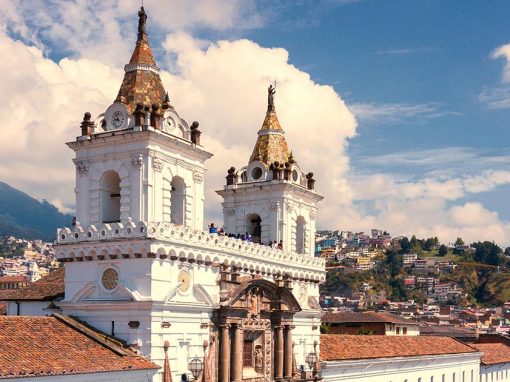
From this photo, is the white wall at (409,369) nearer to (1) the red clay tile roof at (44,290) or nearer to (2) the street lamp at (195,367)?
(2) the street lamp at (195,367)

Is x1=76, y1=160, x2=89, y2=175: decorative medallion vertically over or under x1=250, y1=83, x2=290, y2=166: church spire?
under

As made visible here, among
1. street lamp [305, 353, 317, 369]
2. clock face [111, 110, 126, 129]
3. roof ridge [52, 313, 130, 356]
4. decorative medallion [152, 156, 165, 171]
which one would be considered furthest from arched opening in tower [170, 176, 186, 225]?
street lamp [305, 353, 317, 369]

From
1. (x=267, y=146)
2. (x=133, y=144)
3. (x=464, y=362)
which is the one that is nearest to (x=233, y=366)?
(x=133, y=144)

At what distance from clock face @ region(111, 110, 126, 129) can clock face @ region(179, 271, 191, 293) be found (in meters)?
6.20

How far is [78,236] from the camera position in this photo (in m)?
32.1

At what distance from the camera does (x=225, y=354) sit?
111 ft

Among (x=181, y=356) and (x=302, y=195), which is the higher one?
(x=302, y=195)

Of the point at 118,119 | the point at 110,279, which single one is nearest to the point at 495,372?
the point at 110,279

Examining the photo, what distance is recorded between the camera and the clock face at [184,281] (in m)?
32.2

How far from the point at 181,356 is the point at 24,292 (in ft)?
34.5

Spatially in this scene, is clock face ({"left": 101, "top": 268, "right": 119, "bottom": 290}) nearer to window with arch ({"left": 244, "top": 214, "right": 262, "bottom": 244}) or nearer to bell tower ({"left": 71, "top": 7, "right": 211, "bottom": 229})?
bell tower ({"left": 71, "top": 7, "right": 211, "bottom": 229})

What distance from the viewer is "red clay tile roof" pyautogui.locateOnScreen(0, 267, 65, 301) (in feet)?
121

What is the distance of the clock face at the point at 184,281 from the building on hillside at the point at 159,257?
0.05 m

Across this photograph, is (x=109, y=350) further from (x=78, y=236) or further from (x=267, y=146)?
(x=267, y=146)
